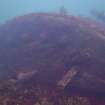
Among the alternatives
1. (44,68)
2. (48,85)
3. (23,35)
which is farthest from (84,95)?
(23,35)

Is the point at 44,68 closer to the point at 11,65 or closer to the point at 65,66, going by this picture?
the point at 65,66

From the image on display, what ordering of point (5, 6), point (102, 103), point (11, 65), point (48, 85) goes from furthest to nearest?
point (5, 6), point (11, 65), point (48, 85), point (102, 103)

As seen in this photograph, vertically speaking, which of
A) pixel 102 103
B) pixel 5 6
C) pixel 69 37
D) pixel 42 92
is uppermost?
pixel 5 6

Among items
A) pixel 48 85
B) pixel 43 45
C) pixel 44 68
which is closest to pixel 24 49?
pixel 43 45

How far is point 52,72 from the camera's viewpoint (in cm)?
725

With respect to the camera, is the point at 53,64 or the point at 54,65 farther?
the point at 53,64

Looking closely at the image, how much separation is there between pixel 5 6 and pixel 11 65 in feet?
181

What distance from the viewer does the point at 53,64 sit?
7.73 meters

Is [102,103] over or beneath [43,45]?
beneath

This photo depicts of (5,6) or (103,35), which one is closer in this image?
(103,35)

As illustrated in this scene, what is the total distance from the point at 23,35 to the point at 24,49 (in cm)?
174

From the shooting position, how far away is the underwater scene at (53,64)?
6129mm

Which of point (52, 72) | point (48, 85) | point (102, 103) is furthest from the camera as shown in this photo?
point (52, 72)

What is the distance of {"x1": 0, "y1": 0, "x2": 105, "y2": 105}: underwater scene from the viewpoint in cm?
613
